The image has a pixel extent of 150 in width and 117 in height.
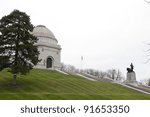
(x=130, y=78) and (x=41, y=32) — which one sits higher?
(x=41, y=32)

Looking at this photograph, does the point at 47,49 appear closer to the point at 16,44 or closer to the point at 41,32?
the point at 41,32

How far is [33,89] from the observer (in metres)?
33.5

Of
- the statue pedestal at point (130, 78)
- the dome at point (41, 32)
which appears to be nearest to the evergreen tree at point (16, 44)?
the statue pedestal at point (130, 78)

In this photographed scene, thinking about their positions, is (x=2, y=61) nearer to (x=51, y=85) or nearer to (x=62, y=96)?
(x=51, y=85)

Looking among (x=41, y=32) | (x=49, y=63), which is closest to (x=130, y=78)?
(x=49, y=63)

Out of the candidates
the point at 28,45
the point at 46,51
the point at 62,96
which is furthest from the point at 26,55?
the point at 46,51

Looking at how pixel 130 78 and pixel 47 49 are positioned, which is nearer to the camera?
pixel 130 78

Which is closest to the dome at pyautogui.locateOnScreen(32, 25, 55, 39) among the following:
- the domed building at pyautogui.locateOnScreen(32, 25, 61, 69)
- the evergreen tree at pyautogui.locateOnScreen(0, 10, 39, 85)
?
the domed building at pyautogui.locateOnScreen(32, 25, 61, 69)

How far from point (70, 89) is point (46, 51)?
1294 inches

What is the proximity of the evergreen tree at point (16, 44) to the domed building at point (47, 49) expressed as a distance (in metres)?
31.8

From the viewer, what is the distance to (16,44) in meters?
34.2

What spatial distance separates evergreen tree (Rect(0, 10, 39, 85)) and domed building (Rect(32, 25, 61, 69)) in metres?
31.8

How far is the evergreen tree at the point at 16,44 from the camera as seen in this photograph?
3375 centimetres

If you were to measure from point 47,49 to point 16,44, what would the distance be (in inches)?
1354
